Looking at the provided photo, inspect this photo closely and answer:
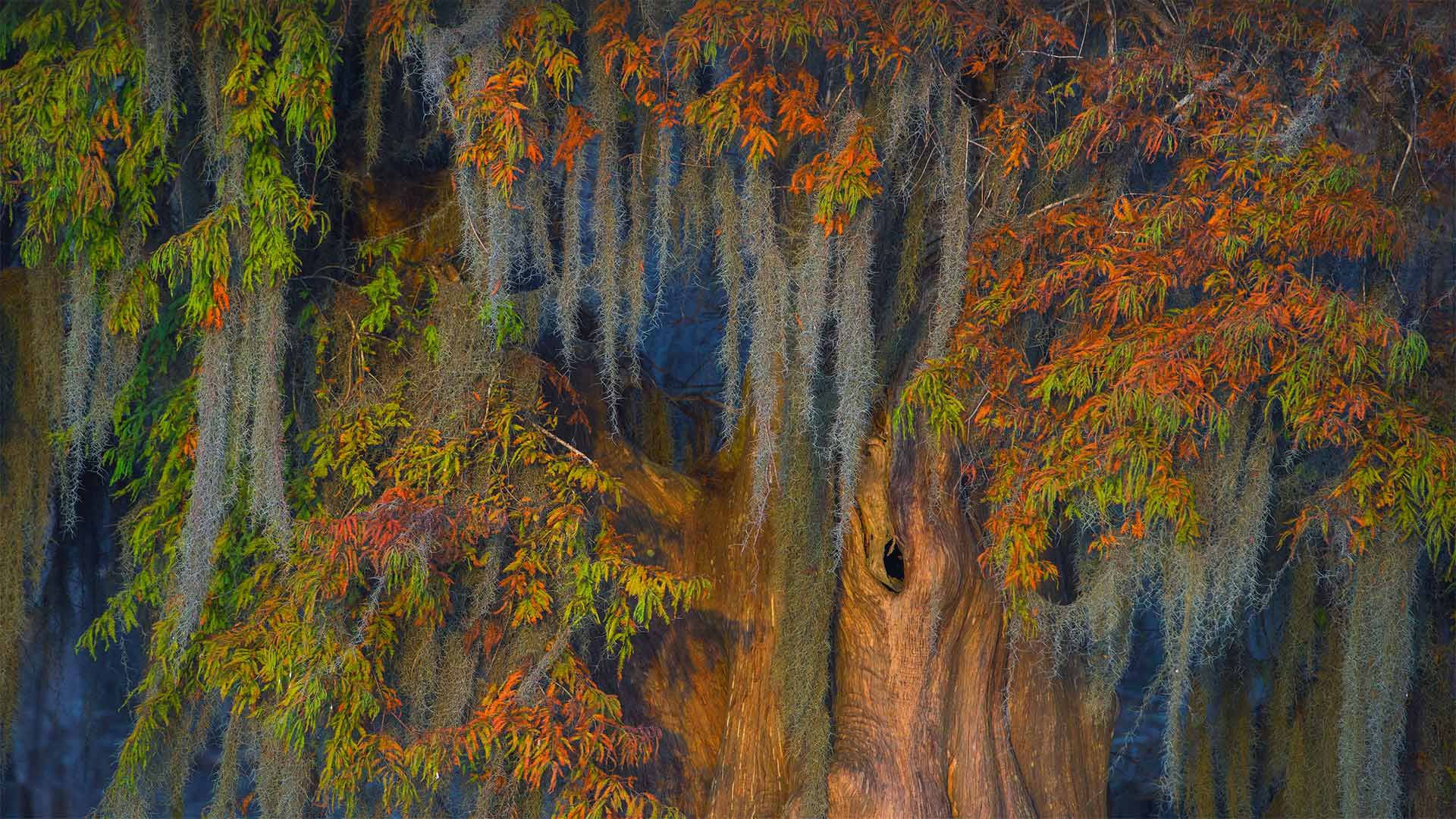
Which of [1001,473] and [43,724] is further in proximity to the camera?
[43,724]

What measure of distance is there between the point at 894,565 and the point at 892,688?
450mm

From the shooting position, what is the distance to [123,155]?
4.86m

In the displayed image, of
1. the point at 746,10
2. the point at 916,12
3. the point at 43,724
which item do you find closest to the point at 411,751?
the point at 746,10

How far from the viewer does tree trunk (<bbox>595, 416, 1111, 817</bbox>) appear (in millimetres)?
4895

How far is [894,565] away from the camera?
16.8 ft

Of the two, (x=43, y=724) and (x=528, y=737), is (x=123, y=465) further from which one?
(x=43, y=724)

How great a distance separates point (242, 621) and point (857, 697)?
2227mm

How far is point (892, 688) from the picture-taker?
4.96 m

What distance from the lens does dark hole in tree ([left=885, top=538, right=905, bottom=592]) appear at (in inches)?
197

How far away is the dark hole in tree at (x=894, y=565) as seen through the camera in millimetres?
4992

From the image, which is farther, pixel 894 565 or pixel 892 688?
pixel 894 565

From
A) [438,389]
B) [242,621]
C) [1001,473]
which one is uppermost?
[438,389]

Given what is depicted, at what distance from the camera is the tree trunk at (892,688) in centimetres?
489

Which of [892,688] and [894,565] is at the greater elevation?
[894,565]
